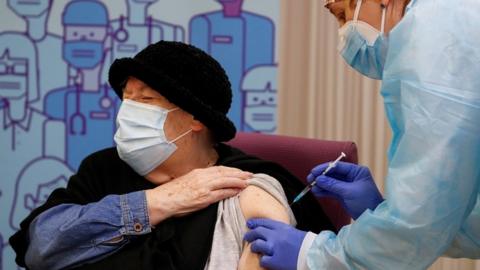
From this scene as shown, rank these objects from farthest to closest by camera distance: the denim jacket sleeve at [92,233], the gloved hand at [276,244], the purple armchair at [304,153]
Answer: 1. the purple armchair at [304,153]
2. the denim jacket sleeve at [92,233]
3. the gloved hand at [276,244]

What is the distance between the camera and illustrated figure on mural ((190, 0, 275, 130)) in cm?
274

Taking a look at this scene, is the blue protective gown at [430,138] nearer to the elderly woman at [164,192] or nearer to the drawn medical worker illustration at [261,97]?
the elderly woman at [164,192]

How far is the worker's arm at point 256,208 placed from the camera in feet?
4.88

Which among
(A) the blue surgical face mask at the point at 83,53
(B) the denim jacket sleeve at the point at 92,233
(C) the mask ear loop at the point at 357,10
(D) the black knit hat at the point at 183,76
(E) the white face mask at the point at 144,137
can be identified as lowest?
(B) the denim jacket sleeve at the point at 92,233

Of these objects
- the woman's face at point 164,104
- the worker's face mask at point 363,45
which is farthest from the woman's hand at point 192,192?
the worker's face mask at point 363,45

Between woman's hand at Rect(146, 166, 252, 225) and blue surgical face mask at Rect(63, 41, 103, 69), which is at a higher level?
blue surgical face mask at Rect(63, 41, 103, 69)

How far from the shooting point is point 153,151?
1.65 meters

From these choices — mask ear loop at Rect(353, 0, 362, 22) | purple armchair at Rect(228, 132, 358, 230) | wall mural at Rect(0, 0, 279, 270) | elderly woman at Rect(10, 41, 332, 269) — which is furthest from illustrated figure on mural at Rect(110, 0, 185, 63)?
mask ear loop at Rect(353, 0, 362, 22)

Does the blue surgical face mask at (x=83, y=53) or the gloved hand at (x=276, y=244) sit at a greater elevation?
the blue surgical face mask at (x=83, y=53)

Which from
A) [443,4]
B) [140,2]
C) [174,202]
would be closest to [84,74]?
[140,2]

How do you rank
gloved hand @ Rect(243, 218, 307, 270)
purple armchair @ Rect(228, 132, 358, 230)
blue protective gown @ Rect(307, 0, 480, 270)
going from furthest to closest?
purple armchair @ Rect(228, 132, 358, 230), gloved hand @ Rect(243, 218, 307, 270), blue protective gown @ Rect(307, 0, 480, 270)

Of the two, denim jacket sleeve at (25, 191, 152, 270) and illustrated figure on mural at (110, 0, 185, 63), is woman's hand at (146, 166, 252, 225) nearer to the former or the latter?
denim jacket sleeve at (25, 191, 152, 270)

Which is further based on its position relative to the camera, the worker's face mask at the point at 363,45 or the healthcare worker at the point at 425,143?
the worker's face mask at the point at 363,45

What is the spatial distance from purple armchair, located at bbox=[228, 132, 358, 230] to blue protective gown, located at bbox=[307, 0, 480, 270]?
0.63 metres
